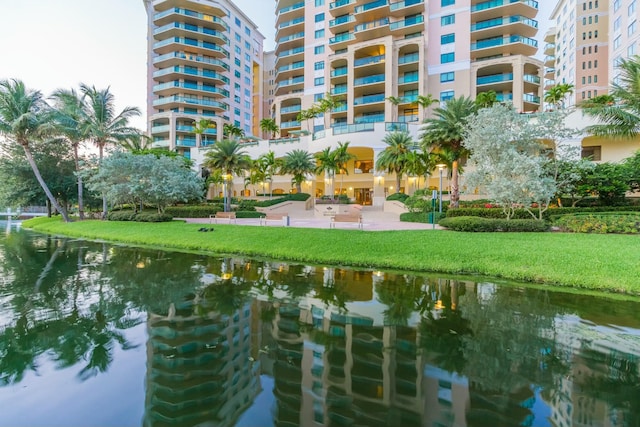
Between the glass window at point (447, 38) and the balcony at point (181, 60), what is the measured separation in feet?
139

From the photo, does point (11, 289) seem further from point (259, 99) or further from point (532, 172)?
point (259, 99)

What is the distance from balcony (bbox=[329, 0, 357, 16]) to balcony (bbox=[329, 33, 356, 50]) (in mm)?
3465

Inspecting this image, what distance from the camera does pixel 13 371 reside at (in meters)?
Answer: 4.40

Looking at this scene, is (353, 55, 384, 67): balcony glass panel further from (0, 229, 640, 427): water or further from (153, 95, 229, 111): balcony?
(0, 229, 640, 427): water

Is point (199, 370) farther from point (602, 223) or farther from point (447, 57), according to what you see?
point (447, 57)

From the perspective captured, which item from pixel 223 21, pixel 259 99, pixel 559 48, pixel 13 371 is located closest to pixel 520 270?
pixel 13 371

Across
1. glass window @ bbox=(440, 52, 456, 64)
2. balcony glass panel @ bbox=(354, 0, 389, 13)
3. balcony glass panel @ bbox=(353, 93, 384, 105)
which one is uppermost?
balcony glass panel @ bbox=(354, 0, 389, 13)

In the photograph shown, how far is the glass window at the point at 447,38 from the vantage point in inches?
1785

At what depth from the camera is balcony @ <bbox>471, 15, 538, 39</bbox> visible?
143 feet

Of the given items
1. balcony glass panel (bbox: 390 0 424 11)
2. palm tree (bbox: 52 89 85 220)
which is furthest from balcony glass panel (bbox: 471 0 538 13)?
palm tree (bbox: 52 89 85 220)

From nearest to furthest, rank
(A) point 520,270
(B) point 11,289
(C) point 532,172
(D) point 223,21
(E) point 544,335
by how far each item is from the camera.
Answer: (E) point 544,335 → (B) point 11,289 → (A) point 520,270 → (C) point 532,172 → (D) point 223,21

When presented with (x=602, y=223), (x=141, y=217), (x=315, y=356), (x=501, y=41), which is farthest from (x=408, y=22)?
(x=315, y=356)

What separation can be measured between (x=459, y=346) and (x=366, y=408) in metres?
2.24

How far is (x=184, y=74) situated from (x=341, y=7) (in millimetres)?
31908
